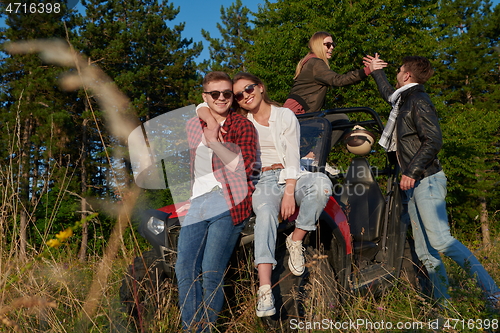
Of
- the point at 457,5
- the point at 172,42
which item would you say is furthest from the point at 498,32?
the point at 172,42

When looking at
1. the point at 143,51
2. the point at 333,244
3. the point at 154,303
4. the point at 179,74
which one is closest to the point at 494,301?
the point at 333,244

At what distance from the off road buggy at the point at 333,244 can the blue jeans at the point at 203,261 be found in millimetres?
174

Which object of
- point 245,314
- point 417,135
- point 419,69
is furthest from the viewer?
point 419,69

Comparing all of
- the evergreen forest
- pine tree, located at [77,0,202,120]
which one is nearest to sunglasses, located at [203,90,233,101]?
the evergreen forest

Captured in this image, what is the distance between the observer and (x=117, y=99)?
228 centimetres

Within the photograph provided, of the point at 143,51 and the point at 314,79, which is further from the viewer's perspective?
the point at 143,51

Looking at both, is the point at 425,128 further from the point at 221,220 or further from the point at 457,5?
the point at 457,5

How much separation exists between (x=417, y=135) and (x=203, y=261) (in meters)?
2.21

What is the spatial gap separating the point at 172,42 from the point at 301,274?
81.0 ft

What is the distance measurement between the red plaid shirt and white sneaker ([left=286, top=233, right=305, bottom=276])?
380 mm

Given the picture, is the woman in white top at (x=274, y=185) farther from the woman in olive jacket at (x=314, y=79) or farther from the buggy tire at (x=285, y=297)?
the woman in olive jacket at (x=314, y=79)

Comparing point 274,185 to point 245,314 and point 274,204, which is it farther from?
point 245,314

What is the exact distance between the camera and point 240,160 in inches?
111

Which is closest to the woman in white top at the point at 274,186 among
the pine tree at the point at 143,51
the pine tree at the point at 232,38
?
the pine tree at the point at 143,51
